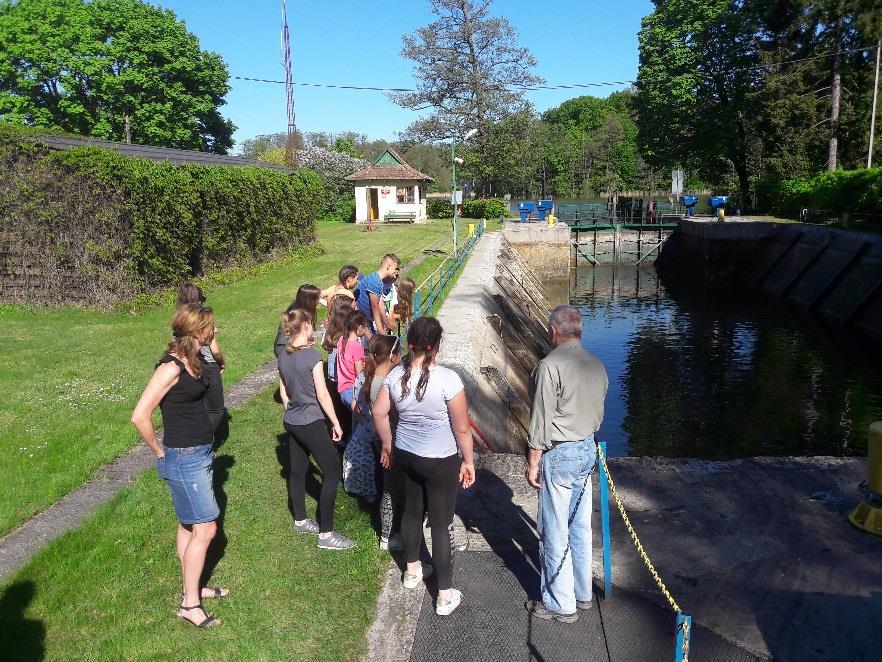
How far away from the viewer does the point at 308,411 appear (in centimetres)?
533

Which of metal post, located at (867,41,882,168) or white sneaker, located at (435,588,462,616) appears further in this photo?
metal post, located at (867,41,882,168)

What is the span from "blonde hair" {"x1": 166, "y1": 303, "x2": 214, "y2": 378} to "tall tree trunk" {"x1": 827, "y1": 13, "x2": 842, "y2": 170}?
1650 inches

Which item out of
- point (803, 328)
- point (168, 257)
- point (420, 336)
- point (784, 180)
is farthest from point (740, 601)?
point (784, 180)

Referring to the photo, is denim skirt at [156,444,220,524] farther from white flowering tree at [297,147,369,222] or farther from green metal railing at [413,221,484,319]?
white flowering tree at [297,147,369,222]

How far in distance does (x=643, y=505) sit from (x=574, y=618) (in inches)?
75.9

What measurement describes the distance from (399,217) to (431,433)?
36.3 m

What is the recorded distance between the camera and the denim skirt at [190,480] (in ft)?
14.1

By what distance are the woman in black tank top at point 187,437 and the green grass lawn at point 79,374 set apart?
2.43 metres

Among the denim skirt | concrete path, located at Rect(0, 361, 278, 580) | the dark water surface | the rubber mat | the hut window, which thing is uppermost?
the hut window

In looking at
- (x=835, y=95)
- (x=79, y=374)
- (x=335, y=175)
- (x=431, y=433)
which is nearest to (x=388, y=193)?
(x=335, y=175)

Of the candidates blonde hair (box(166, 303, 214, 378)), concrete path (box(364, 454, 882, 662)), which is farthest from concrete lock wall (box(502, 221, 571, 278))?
blonde hair (box(166, 303, 214, 378))

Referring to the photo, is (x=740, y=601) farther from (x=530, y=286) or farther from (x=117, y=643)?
(x=530, y=286)

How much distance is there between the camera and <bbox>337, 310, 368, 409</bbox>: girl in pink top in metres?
6.10

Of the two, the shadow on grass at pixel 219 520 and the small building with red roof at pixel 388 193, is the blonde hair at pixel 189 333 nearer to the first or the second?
the shadow on grass at pixel 219 520
